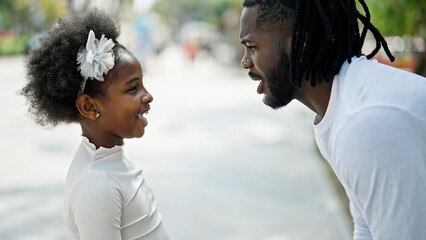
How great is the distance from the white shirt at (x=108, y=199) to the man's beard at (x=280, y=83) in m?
0.65

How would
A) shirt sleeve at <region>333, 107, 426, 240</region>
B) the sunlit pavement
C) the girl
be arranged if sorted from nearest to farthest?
shirt sleeve at <region>333, 107, 426, 240</region> → the girl → the sunlit pavement

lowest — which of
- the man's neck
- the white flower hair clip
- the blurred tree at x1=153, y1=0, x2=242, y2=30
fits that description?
the man's neck

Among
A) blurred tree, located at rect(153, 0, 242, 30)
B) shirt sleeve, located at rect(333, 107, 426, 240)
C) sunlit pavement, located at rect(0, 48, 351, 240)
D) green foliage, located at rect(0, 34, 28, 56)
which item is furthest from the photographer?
blurred tree, located at rect(153, 0, 242, 30)

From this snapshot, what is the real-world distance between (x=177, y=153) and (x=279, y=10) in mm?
5911

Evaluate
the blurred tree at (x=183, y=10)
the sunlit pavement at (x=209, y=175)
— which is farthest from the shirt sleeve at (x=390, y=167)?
the blurred tree at (x=183, y=10)

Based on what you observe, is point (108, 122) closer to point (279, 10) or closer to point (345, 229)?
point (279, 10)

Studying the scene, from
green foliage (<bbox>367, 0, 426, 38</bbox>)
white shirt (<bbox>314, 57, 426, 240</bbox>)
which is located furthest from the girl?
green foliage (<bbox>367, 0, 426, 38</bbox>)

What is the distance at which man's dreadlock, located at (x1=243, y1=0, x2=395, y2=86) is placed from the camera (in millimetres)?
1810

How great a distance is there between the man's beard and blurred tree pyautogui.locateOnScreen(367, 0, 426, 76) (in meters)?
3.59

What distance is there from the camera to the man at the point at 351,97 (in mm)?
1481

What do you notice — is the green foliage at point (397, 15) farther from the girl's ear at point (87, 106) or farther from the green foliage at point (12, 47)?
the green foliage at point (12, 47)

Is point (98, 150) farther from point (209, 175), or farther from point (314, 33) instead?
point (209, 175)

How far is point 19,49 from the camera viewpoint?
38.3 m

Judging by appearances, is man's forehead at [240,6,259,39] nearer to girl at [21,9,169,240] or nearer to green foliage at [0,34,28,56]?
girl at [21,9,169,240]
